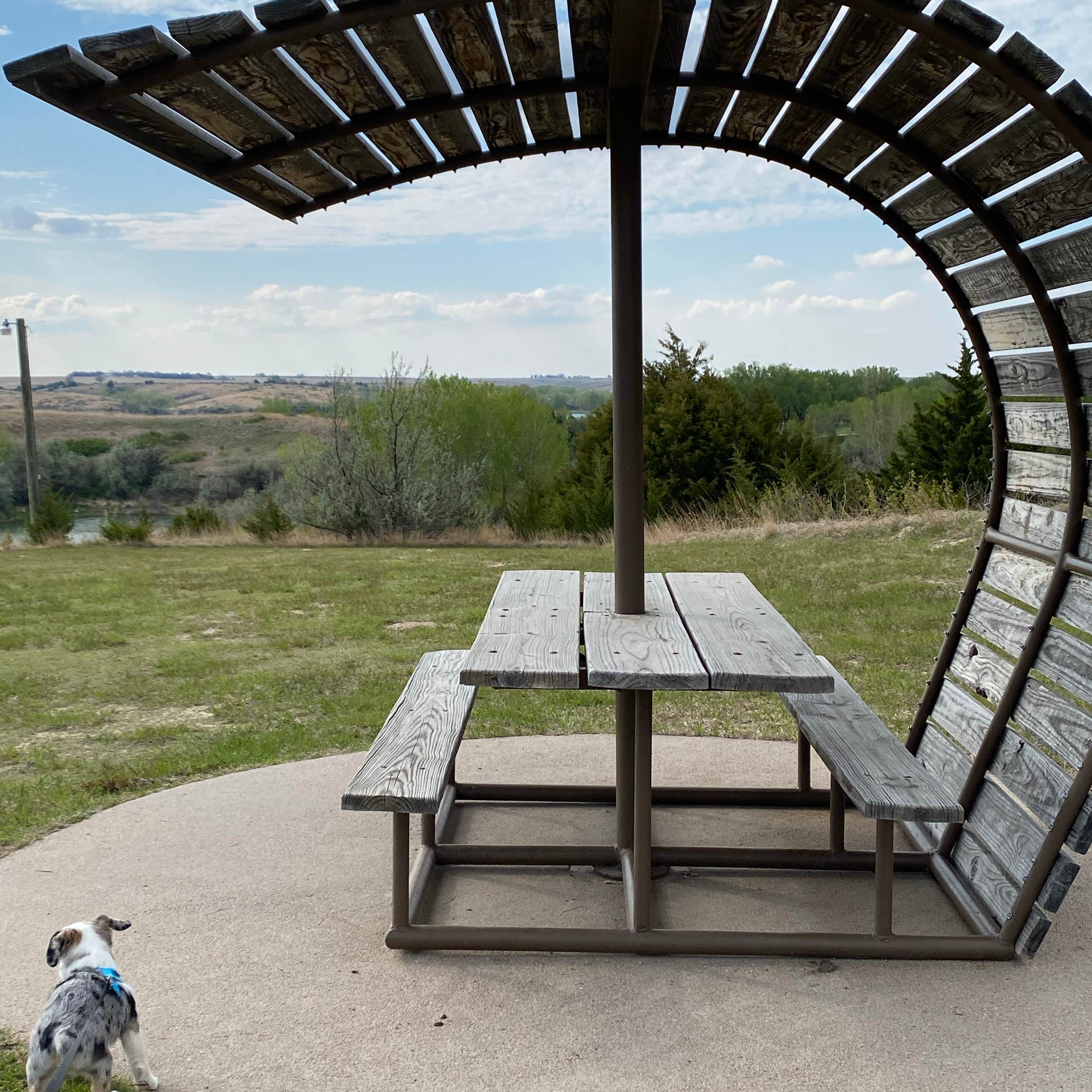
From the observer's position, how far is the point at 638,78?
333 centimetres

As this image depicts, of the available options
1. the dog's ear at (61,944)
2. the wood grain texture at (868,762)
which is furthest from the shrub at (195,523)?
the dog's ear at (61,944)

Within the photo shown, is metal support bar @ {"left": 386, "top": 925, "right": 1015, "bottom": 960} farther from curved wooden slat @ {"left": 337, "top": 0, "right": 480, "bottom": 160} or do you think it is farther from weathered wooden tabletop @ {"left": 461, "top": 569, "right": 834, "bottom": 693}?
curved wooden slat @ {"left": 337, "top": 0, "right": 480, "bottom": 160}

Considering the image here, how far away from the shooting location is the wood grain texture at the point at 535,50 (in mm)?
3055

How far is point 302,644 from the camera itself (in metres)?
8.41

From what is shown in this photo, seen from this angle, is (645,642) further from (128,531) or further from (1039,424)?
(128,531)

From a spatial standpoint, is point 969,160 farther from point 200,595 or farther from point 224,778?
point 200,595

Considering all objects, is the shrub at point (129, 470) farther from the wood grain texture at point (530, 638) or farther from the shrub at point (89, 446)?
the wood grain texture at point (530, 638)

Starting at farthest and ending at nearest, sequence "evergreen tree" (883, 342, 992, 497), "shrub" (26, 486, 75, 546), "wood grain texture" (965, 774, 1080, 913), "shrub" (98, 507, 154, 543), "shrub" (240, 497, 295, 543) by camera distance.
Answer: "evergreen tree" (883, 342, 992, 497)
"shrub" (26, 486, 75, 546)
"shrub" (240, 497, 295, 543)
"shrub" (98, 507, 154, 543)
"wood grain texture" (965, 774, 1080, 913)

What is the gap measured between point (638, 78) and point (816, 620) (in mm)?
6165

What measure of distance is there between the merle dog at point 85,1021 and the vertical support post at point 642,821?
141 centimetres

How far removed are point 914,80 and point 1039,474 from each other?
4.91 feet

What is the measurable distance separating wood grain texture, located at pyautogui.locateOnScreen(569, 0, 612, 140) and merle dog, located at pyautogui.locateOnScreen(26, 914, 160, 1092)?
285 centimetres

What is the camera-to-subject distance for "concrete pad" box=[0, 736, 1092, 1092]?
2.58 m

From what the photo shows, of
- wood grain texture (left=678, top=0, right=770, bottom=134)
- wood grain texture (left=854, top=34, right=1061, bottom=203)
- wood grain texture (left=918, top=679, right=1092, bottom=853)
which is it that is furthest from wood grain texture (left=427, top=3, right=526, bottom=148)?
wood grain texture (left=918, top=679, right=1092, bottom=853)
